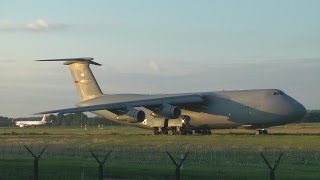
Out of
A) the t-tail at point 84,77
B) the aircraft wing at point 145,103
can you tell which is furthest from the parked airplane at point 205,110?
the t-tail at point 84,77

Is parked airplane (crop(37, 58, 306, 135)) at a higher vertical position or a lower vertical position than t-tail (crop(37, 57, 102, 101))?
lower

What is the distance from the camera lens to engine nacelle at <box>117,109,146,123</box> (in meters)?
57.8

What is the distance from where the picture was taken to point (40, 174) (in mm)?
22031

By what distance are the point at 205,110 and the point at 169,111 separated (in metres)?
3.30

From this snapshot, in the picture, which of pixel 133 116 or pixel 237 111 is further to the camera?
pixel 133 116

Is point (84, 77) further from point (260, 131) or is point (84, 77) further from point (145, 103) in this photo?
point (260, 131)

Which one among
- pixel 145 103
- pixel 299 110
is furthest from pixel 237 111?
pixel 145 103

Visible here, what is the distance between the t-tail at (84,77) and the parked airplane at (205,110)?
19.0 ft

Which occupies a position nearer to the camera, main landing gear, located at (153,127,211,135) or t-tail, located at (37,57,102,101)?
main landing gear, located at (153,127,211,135)

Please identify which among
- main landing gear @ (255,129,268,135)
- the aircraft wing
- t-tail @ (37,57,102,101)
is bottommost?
main landing gear @ (255,129,268,135)

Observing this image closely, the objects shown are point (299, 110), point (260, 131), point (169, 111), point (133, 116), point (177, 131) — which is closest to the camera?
point (299, 110)

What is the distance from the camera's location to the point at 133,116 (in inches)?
2272

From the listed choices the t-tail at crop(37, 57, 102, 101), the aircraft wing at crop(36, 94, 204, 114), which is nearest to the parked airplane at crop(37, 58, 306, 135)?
the aircraft wing at crop(36, 94, 204, 114)

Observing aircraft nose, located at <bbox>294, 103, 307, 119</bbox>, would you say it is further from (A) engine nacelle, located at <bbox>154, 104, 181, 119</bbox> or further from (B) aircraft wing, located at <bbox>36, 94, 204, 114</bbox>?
(A) engine nacelle, located at <bbox>154, 104, 181, 119</bbox>
